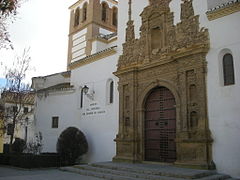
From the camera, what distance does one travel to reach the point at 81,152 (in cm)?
1411

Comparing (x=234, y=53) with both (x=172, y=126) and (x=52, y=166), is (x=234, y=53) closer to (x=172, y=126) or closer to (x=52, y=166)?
(x=172, y=126)

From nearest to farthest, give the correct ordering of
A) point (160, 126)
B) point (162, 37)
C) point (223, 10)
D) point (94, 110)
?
1. point (223, 10)
2. point (160, 126)
3. point (162, 37)
4. point (94, 110)

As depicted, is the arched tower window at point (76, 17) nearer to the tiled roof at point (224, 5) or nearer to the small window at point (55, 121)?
the small window at point (55, 121)

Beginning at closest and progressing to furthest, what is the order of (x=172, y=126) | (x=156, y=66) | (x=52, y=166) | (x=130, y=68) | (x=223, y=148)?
(x=223, y=148)
(x=172, y=126)
(x=156, y=66)
(x=130, y=68)
(x=52, y=166)

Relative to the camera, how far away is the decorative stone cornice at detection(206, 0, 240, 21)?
9.38 metres

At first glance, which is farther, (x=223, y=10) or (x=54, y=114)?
(x=54, y=114)

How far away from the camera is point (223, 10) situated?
9.70 m

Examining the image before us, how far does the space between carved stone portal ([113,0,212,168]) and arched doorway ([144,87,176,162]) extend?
143 mm

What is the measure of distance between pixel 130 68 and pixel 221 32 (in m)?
4.58

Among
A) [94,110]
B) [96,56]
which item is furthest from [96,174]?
[96,56]

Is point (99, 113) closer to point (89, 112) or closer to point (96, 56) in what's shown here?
point (89, 112)

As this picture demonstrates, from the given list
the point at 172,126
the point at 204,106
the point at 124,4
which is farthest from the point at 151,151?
the point at 124,4

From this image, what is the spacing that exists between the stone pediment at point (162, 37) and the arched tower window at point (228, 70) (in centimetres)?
→ 83

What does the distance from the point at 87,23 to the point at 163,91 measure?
17.3 meters
